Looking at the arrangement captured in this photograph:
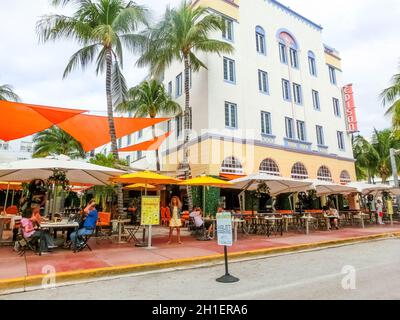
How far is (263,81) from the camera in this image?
21391 mm

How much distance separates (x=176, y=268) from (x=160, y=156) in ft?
55.9

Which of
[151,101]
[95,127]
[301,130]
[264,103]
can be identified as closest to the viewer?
[95,127]

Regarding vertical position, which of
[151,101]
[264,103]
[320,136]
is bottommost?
[320,136]

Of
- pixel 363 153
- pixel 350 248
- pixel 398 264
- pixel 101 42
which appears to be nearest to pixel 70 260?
pixel 398 264

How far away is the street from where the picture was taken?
4.58 m

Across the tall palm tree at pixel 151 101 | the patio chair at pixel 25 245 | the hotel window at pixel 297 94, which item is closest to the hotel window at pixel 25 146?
the tall palm tree at pixel 151 101

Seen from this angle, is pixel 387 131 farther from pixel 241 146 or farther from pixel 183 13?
pixel 183 13

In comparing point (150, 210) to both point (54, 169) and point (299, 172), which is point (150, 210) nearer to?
point (54, 169)

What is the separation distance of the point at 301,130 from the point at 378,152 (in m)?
16.8

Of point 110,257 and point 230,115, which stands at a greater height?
point 230,115

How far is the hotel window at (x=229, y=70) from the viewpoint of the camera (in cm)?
1929

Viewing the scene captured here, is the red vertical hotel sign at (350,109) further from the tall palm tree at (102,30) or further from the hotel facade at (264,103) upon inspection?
the tall palm tree at (102,30)

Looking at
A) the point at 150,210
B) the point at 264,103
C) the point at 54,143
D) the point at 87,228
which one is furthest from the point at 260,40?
the point at 54,143

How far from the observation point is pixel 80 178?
1073 centimetres
